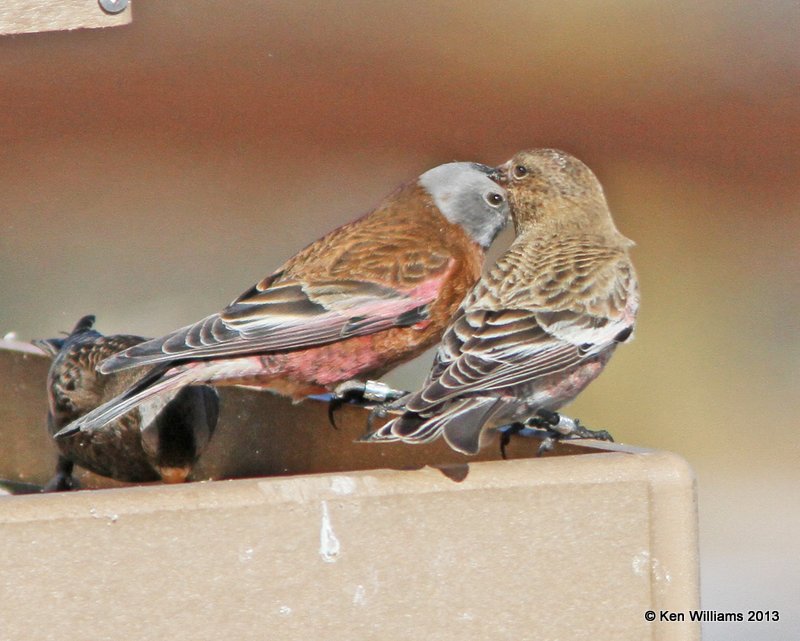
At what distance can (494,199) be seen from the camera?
3975 mm

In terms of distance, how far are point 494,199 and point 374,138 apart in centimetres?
708

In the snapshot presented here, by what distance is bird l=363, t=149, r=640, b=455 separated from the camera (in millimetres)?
2684

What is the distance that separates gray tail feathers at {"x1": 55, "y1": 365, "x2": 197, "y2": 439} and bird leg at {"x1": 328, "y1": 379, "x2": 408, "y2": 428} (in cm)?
38

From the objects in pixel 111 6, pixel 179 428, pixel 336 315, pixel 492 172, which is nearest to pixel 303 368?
pixel 336 315

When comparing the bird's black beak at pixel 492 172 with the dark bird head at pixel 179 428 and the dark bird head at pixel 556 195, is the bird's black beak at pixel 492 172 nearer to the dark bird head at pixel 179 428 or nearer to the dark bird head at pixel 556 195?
the dark bird head at pixel 556 195

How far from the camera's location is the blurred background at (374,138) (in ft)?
28.5

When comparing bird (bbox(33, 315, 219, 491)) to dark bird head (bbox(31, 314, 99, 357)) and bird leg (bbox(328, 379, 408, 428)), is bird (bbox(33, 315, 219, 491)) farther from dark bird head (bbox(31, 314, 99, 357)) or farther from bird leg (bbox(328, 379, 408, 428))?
bird leg (bbox(328, 379, 408, 428))

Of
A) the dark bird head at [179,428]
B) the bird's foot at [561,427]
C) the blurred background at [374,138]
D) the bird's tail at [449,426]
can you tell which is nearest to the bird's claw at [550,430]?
the bird's foot at [561,427]

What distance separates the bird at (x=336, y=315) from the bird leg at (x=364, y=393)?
3cm

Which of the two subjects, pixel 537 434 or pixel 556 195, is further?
pixel 556 195

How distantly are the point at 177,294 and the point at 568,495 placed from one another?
21.2 feet

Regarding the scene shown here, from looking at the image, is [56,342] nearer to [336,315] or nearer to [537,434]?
[336,315]

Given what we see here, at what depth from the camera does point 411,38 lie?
10.6 m

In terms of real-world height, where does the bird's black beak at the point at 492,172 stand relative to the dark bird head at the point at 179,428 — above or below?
above
